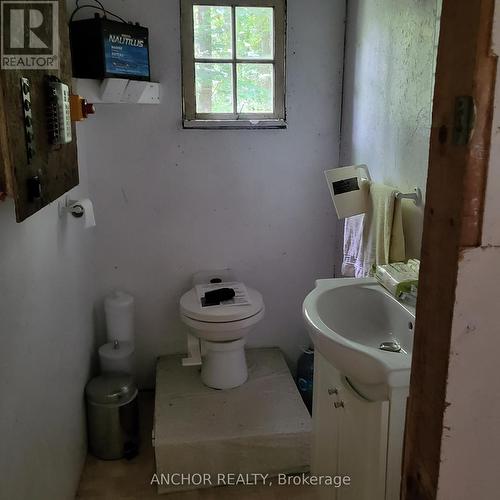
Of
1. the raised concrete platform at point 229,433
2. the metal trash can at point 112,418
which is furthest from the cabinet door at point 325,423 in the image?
the metal trash can at point 112,418

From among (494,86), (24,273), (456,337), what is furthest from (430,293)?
(24,273)

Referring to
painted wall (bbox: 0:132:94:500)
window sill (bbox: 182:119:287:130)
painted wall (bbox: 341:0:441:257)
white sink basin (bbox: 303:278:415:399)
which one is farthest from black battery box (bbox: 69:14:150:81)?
white sink basin (bbox: 303:278:415:399)

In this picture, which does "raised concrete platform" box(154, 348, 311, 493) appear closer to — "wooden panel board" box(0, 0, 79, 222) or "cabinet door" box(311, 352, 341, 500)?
"cabinet door" box(311, 352, 341, 500)

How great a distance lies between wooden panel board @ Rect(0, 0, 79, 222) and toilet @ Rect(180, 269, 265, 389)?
3.16 ft

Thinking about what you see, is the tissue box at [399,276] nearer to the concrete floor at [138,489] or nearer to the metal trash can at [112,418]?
the concrete floor at [138,489]

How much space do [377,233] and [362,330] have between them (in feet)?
1.24

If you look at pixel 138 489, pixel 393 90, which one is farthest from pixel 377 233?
pixel 138 489

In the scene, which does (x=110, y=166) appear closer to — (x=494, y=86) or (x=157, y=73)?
(x=157, y=73)

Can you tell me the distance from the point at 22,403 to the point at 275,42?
1.86 m

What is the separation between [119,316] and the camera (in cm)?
245

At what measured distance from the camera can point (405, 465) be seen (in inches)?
26.6

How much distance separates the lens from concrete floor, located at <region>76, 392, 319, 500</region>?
1.99 metres

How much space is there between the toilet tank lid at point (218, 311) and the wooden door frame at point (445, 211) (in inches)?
60.9
